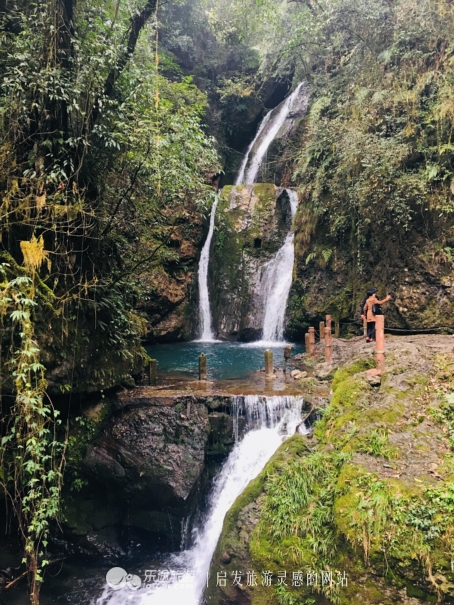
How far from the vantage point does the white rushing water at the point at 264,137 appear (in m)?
23.8

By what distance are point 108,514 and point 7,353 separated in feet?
13.2

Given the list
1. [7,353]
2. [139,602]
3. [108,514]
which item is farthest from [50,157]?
[139,602]

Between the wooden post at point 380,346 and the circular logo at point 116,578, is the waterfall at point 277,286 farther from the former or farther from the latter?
the circular logo at point 116,578

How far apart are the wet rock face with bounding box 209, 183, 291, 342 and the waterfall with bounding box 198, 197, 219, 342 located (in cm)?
29

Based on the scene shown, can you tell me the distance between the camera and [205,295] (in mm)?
19984

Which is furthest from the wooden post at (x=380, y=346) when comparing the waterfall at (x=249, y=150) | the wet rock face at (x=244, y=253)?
the waterfall at (x=249, y=150)

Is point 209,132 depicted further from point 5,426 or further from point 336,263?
point 5,426

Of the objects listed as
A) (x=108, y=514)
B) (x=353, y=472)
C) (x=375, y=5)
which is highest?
(x=375, y=5)

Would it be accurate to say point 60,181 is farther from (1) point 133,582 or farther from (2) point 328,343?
(2) point 328,343

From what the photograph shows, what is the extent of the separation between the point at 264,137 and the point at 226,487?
70.2 ft

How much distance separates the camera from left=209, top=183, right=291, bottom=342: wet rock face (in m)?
19.0

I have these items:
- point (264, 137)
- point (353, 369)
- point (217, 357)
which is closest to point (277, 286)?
point (217, 357)

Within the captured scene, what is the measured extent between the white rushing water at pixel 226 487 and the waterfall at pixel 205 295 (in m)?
10.5

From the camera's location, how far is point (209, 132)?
26.2 meters
